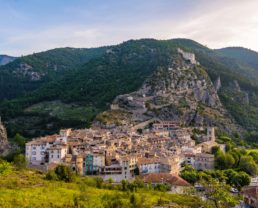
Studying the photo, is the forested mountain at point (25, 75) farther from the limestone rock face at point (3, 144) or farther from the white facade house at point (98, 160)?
the white facade house at point (98, 160)

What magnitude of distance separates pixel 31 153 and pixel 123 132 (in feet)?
72.3

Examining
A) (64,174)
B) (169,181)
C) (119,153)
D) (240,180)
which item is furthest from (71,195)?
(240,180)

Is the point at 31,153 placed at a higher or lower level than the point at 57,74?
lower

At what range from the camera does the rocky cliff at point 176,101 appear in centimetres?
9712

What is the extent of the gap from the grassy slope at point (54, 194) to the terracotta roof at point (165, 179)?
4.23m

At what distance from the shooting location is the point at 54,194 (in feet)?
122

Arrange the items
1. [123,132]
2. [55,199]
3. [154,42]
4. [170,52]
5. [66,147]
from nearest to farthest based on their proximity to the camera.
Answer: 1. [55,199]
2. [66,147]
3. [123,132]
4. [170,52]
5. [154,42]

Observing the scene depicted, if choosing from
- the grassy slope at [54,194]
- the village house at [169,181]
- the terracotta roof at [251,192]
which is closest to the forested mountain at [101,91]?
the village house at [169,181]

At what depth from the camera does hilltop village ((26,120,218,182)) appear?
5416 cm

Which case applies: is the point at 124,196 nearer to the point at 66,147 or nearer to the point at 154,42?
the point at 66,147

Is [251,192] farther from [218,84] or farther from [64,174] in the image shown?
[218,84]

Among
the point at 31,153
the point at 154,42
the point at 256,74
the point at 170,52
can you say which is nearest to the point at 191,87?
the point at 170,52

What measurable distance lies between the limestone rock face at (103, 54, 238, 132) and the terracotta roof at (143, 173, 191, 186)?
40.6 meters

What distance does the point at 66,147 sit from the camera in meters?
60.1
